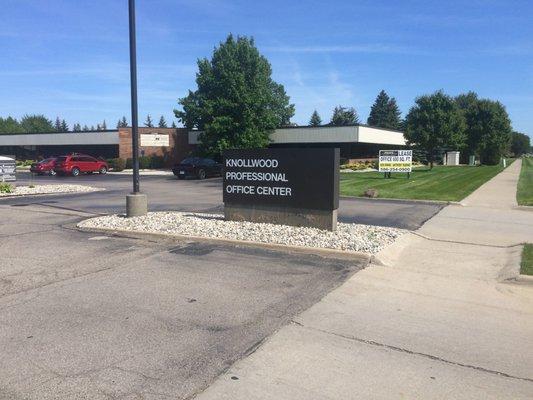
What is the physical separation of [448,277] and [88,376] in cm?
537

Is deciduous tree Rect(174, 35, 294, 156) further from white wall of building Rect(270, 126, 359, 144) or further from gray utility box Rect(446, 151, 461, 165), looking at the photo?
gray utility box Rect(446, 151, 461, 165)

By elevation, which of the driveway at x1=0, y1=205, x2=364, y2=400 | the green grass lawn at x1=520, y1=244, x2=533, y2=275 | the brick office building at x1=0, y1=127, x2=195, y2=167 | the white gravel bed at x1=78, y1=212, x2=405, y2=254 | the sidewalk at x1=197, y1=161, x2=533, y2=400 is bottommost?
the sidewalk at x1=197, y1=161, x2=533, y2=400

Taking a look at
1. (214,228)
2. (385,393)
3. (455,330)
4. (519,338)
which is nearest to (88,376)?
(385,393)

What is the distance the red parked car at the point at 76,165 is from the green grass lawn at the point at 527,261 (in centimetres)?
3504

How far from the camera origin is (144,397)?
365cm

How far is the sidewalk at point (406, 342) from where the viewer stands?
3.86 metres

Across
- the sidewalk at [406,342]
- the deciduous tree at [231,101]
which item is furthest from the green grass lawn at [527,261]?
the deciduous tree at [231,101]

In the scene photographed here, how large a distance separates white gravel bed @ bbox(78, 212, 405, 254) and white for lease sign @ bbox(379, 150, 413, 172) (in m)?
19.4

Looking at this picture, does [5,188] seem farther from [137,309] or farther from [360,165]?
[360,165]

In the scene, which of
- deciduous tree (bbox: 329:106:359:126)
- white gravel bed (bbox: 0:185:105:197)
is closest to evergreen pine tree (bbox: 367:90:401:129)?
deciduous tree (bbox: 329:106:359:126)

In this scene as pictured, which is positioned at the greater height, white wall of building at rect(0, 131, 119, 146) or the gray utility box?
white wall of building at rect(0, 131, 119, 146)

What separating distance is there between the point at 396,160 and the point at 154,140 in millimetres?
26649

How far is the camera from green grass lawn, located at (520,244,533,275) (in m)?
7.17

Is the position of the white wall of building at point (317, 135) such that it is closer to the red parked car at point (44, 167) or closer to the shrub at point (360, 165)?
the shrub at point (360, 165)
